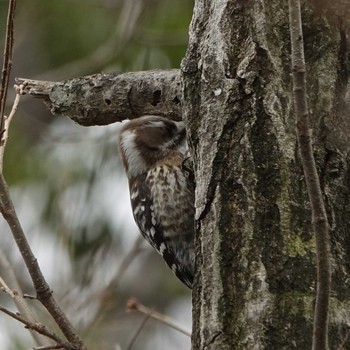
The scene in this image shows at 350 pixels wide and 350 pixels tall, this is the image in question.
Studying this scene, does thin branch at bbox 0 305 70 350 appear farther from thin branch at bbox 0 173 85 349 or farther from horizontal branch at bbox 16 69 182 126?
horizontal branch at bbox 16 69 182 126

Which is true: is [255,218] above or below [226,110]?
below

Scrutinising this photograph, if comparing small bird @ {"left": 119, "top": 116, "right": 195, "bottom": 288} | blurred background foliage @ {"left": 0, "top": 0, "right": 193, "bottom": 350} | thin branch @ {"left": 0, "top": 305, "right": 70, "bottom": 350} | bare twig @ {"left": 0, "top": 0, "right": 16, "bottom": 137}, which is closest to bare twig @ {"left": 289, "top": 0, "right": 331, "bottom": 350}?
thin branch @ {"left": 0, "top": 305, "right": 70, "bottom": 350}

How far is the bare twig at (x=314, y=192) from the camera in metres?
2.05

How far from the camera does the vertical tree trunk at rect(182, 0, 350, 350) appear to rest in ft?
8.77

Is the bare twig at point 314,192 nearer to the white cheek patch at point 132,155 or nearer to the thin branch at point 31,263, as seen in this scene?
the thin branch at point 31,263

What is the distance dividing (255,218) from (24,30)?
4.15m

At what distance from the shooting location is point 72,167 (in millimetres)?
6051

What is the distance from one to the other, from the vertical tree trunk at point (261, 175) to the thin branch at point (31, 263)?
39 centimetres

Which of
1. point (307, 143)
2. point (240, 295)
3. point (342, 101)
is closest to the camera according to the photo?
point (307, 143)

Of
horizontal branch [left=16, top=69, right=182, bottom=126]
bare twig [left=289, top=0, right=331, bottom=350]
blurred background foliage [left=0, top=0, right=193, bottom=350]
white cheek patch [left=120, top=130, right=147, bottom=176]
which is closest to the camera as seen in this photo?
bare twig [left=289, top=0, right=331, bottom=350]

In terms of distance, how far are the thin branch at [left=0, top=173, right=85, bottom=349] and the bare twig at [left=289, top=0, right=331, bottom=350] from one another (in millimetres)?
1011

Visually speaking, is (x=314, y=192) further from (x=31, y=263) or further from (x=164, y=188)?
(x=164, y=188)

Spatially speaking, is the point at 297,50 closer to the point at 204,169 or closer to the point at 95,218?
the point at 204,169

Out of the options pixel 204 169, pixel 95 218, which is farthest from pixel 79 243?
pixel 204 169
